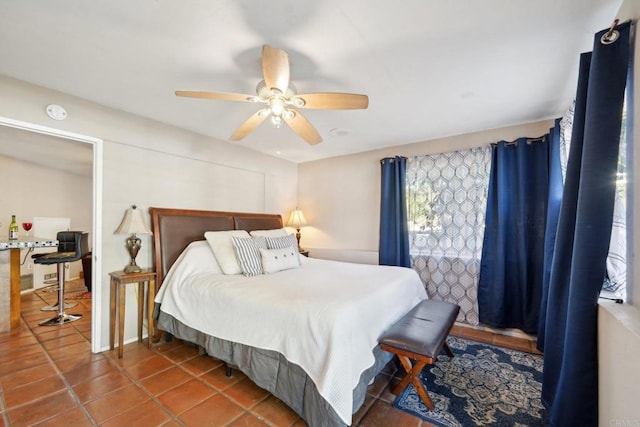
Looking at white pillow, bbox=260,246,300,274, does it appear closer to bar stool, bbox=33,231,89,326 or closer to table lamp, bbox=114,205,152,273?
table lamp, bbox=114,205,152,273

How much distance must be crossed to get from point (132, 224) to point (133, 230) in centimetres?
6

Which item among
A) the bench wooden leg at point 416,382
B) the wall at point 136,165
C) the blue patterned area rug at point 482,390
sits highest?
the wall at point 136,165

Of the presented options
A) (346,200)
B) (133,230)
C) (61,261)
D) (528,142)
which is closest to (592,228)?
(528,142)

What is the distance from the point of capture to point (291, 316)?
166cm

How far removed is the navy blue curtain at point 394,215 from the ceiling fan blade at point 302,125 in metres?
1.67

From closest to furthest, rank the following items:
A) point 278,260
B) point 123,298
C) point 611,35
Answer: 1. point 611,35
2. point 123,298
3. point 278,260

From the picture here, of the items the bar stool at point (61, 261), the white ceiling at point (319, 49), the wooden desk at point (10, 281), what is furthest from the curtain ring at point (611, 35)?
the bar stool at point (61, 261)

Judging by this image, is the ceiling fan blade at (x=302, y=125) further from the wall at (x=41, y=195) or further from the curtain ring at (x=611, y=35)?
the wall at (x=41, y=195)

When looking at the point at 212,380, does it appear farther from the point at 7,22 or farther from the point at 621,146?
the point at 621,146

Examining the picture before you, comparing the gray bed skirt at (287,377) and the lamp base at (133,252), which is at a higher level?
the lamp base at (133,252)

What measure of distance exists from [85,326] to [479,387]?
13.6 ft

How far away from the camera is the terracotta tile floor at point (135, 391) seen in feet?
5.47

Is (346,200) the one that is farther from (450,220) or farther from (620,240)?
(620,240)

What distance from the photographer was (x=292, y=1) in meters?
1.34
